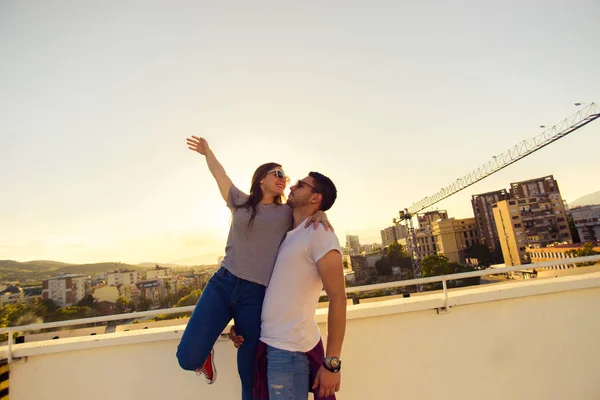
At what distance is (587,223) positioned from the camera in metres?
74.2

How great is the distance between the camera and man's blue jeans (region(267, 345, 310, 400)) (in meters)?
1.42

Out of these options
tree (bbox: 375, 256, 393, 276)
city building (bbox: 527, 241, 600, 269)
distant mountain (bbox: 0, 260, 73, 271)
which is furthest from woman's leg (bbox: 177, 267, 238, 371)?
distant mountain (bbox: 0, 260, 73, 271)

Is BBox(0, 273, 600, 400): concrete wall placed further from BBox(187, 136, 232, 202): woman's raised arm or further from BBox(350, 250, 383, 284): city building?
BBox(350, 250, 383, 284): city building

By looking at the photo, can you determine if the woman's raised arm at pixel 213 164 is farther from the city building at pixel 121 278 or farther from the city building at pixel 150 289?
the city building at pixel 121 278

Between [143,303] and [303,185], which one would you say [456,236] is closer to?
[143,303]

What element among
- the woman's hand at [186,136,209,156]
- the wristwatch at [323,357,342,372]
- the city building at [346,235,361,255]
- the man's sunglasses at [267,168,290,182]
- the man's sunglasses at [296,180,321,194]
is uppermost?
the city building at [346,235,361,255]

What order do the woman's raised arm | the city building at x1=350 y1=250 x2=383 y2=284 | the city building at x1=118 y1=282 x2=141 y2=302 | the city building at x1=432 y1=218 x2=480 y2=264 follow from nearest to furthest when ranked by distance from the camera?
the woman's raised arm
the city building at x1=350 y1=250 x2=383 y2=284
the city building at x1=432 y1=218 x2=480 y2=264
the city building at x1=118 y1=282 x2=141 y2=302

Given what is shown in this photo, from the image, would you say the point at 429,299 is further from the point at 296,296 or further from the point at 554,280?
the point at 296,296

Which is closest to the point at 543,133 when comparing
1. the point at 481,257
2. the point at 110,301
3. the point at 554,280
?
the point at 481,257

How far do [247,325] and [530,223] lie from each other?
82483 millimetres

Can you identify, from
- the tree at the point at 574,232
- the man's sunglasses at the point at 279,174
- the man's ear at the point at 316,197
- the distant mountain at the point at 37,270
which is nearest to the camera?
the man's ear at the point at 316,197

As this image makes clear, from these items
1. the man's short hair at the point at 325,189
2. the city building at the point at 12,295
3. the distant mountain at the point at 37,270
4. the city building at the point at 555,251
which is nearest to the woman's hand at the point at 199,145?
the man's short hair at the point at 325,189

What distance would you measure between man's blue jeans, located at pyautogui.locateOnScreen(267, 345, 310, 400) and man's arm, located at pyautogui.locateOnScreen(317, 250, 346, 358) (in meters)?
0.16

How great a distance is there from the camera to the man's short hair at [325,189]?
1.73 meters
